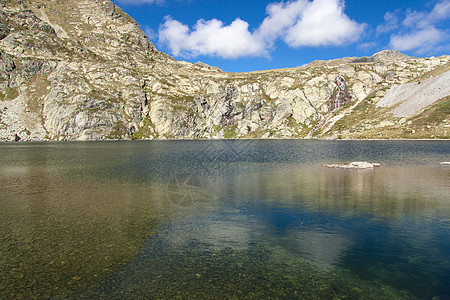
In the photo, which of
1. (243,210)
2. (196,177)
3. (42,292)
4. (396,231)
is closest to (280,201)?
(243,210)

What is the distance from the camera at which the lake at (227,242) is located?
51.0 ft

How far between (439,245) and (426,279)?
6.81 meters

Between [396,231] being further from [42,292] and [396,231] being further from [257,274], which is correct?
[42,292]

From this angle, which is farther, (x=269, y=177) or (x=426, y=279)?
(x=269, y=177)

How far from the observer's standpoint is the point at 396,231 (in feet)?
79.0

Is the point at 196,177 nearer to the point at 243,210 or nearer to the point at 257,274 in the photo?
the point at 243,210

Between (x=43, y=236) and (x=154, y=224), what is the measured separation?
951cm

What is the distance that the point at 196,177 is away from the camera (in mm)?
54094

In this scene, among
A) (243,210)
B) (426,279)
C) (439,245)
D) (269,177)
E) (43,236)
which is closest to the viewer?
(426,279)

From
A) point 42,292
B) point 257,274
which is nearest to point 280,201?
point 257,274

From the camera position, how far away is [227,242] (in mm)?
22156

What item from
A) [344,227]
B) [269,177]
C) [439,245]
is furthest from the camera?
[269,177]

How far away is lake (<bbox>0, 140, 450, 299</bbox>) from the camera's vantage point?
15.5 meters

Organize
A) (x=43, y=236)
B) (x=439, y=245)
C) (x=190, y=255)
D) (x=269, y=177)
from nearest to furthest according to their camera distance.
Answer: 1. (x=190, y=255)
2. (x=439, y=245)
3. (x=43, y=236)
4. (x=269, y=177)
